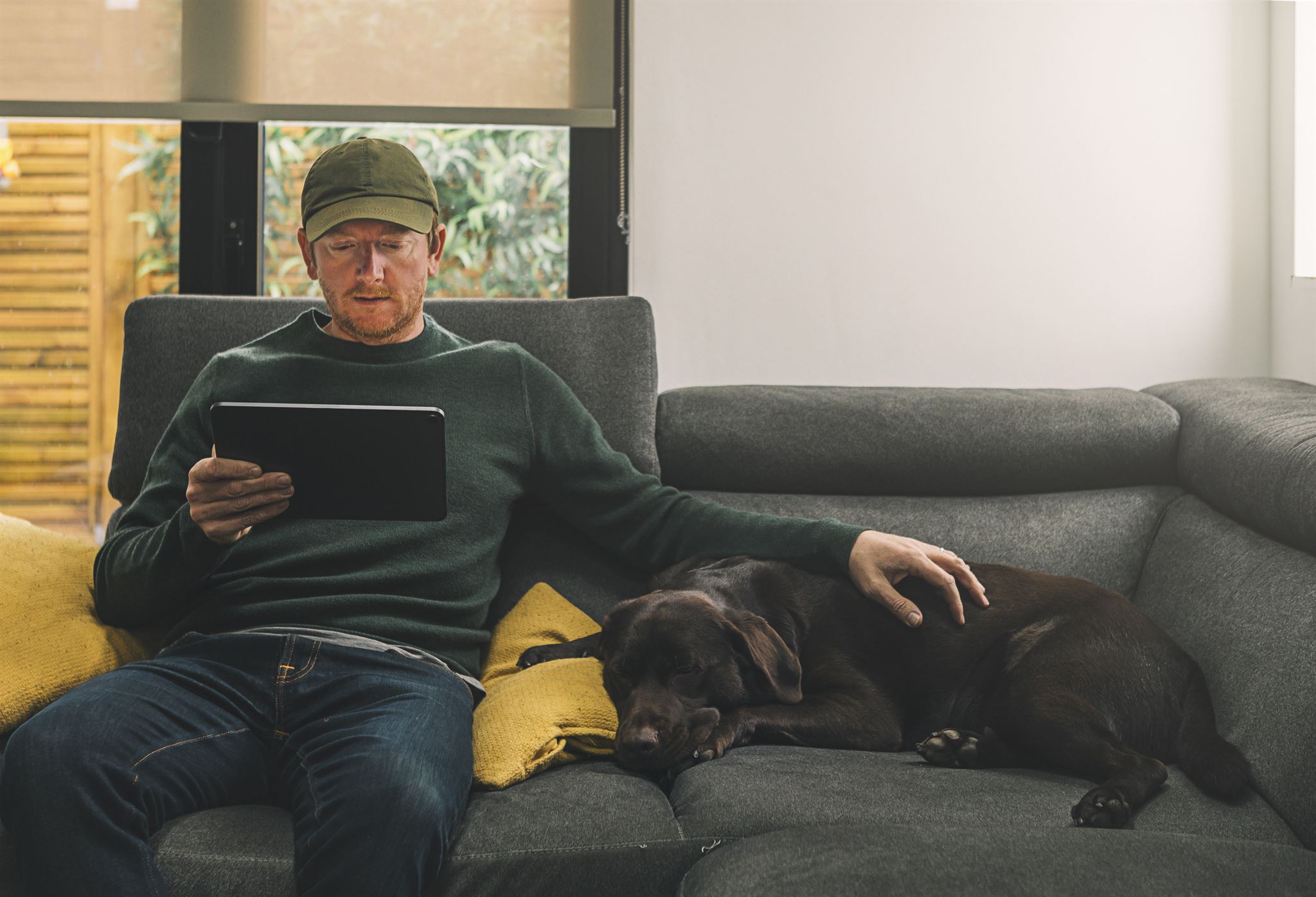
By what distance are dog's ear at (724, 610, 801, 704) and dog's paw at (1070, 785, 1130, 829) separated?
0.45 meters

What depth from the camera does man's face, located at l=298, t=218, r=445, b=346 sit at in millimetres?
1727

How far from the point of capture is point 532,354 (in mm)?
2025

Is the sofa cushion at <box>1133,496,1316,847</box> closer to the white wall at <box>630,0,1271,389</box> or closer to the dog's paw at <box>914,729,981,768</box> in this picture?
the dog's paw at <box>914,729,981,768</box>

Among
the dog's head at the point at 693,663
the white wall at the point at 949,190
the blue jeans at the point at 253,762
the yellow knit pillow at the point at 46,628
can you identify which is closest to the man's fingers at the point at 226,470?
the blue jeans at the point at 253,762

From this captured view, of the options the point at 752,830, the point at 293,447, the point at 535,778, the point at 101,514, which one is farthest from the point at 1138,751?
the point at 101,514

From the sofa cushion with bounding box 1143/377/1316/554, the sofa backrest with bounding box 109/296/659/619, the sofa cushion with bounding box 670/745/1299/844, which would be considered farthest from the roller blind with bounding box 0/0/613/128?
the sofa cushion with bounding box 670/745/1299/844

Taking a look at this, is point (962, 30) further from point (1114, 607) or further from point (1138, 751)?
point (1138, 751)

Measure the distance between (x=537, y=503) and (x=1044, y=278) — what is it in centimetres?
144

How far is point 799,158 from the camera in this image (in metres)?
2.55

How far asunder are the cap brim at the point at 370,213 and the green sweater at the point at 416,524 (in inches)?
7.7

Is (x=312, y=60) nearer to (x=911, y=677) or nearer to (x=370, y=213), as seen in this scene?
(x=370, y=213)

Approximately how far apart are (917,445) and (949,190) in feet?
2.80

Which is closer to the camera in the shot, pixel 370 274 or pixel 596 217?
pixel 370 274

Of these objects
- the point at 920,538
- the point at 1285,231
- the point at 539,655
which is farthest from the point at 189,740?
the point at 1285,231
